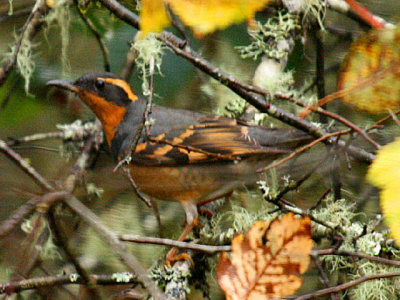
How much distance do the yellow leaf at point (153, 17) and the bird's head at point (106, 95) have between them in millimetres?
1454

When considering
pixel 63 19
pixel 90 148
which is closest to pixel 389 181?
pixel 90 148

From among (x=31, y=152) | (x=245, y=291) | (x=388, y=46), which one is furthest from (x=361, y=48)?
(x=31, y=152)

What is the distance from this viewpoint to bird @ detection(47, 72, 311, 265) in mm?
2283

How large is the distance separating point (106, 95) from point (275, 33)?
878mm

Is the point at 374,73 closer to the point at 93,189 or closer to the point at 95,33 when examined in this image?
the point at 93,189

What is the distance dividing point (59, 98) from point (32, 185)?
2030mm

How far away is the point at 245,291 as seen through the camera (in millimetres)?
1668

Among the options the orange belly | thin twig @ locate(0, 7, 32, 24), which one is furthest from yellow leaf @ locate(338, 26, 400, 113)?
thin twig @ locate(0, 7, 32, 24)

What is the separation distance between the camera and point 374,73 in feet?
5.90

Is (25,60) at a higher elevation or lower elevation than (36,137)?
higher

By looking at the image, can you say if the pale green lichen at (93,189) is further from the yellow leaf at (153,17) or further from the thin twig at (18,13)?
the thin twig at (18,13)

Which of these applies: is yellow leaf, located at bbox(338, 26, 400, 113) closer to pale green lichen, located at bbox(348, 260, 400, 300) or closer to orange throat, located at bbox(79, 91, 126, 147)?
pale green lichen, located at bbox(348, 260, 400, 300)

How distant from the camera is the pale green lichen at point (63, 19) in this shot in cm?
292

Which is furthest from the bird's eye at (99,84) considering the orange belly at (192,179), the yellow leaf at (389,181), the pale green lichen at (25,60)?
the yellow leaf at (389,181)
